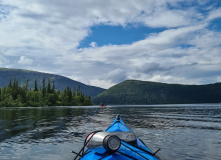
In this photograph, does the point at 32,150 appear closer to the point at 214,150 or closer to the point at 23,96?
the point at 214,150

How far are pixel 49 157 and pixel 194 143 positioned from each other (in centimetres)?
1340

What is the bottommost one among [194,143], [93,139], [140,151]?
[194,143]

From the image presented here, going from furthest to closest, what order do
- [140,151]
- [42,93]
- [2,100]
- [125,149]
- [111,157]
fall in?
[42,93], [2,100], [140,151], [125,149], [111,157]

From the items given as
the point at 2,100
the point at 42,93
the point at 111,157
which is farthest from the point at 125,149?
the point at 42,93

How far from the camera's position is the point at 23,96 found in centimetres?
16200

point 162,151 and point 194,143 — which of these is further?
point 194,143

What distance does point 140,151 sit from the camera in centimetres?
933

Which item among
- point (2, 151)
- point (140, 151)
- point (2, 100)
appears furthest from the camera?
point (2, 100)

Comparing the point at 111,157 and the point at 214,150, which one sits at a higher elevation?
the point at 111,157

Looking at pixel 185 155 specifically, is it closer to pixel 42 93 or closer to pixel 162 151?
pixel 162 151

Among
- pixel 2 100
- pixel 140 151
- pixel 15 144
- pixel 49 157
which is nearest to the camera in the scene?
pixel 140 151

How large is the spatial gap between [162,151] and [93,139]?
355 inches

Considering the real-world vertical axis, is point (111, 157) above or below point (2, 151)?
above

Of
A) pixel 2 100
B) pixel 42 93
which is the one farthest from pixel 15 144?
pixel 42 93
